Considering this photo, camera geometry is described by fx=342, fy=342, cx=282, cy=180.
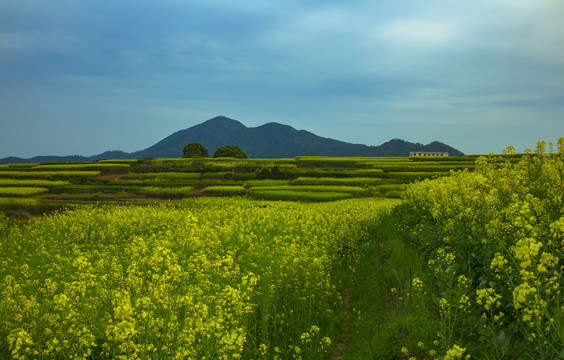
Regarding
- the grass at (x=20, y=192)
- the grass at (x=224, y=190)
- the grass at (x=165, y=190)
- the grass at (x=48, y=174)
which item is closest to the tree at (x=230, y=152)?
the grass at (x=48, y=174)

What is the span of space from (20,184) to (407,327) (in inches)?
2045

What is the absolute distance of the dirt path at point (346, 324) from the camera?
23.5 ft

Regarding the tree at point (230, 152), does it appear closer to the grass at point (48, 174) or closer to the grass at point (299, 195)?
the grass at point (48, 174)

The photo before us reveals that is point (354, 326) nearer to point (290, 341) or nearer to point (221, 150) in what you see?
point (290, 341)

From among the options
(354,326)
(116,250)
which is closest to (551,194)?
(354,326)

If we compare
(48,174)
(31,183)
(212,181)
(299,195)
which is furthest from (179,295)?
(48,174)

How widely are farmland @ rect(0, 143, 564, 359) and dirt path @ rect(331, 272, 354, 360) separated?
0.16ft

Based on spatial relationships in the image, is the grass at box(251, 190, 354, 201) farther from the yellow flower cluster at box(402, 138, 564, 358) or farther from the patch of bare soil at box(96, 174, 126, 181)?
the patch of bare soil at box(96, 174, 126, 181)

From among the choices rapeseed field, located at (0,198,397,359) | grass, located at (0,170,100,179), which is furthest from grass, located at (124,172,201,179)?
rapeseed field, located at (0,198,397,359)

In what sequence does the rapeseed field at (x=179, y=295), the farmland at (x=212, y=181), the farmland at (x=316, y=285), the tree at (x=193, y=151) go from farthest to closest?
the tree at (x=193, y=151)
the farmland at (x=212, y=181)
the rapeseed field at (x=179, y=295)
the farmland at (x=316, y=285)

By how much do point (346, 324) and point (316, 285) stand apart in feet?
4.01

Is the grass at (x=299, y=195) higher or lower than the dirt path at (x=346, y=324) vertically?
higher

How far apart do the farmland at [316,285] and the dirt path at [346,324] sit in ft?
0.16

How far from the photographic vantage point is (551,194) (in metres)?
6.88
